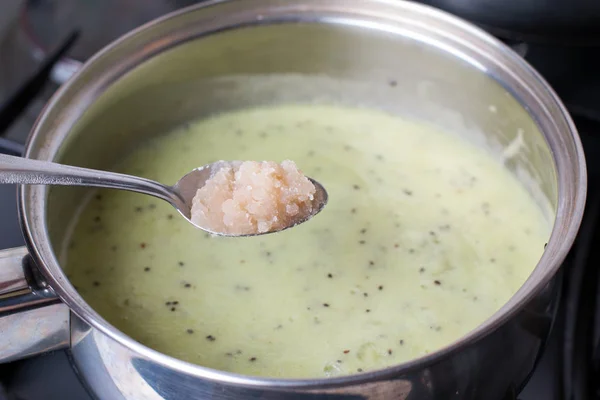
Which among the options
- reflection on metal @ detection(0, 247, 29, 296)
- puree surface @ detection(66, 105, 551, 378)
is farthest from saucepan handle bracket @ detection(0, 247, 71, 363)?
puree surface @ detection(66, 105, 551, 378)

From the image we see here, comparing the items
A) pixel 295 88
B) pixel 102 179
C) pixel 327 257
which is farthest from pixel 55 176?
pixel 295 88

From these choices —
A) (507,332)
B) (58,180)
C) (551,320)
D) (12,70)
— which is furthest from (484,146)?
(12,70)

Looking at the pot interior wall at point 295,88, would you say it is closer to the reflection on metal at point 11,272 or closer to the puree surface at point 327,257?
the puree surface at point 327,257

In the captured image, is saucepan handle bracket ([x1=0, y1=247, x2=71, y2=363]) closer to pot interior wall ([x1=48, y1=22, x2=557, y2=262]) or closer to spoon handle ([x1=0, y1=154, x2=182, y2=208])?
spoon handle ([x1=0, y1=154, x2=182, y2=208])

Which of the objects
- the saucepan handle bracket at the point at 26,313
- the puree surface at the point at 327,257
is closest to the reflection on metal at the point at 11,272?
the saucepan handle bracket at the point at 26,313

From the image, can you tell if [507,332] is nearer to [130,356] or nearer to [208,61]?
[130,356]

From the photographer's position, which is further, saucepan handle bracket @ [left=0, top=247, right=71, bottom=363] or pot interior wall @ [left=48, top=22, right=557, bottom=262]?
pot interior wall @ [left=48, top=22, right=557, bottom=262]
